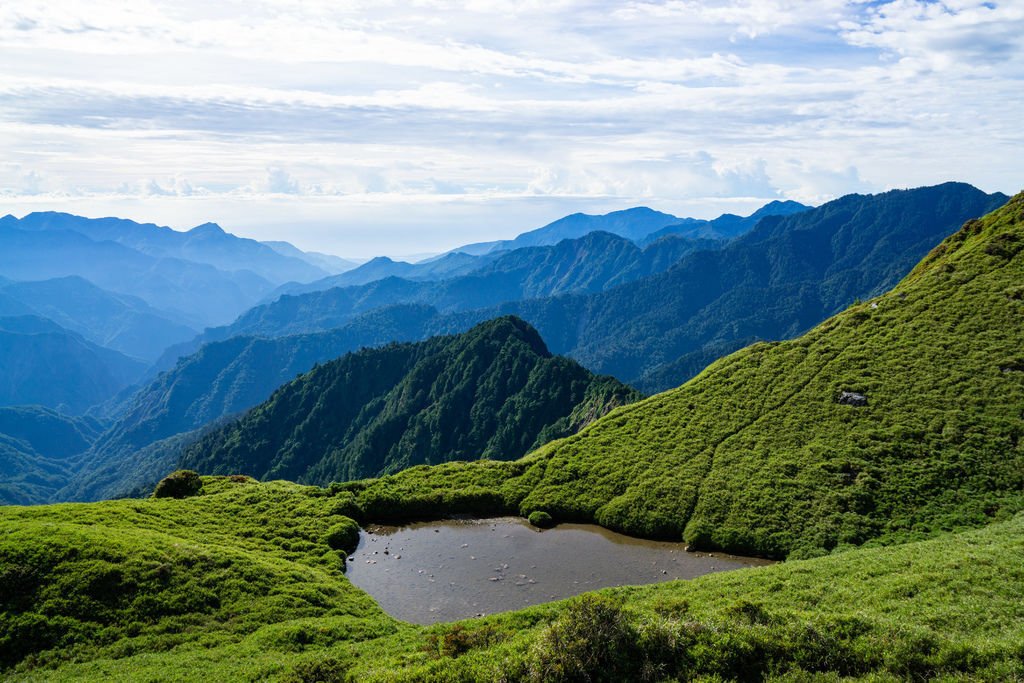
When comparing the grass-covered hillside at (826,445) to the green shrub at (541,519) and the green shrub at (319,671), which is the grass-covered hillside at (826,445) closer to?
the green shrub at (541,519)

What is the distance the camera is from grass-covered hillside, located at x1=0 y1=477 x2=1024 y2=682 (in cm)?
2030

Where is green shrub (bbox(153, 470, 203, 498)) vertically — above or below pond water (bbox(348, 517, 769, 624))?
below

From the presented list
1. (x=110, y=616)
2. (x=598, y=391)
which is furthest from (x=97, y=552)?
(x=598, y=391)

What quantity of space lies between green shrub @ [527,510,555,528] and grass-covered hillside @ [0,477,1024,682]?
1314 centimetres

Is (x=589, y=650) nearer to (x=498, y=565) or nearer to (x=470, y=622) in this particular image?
(x=470, y=622)

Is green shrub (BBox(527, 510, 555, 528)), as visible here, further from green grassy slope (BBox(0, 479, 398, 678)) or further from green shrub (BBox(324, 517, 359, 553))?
green grassy slope (BBox(0, 479, 398, 678))

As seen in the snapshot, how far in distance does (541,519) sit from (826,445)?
21324 millimetres

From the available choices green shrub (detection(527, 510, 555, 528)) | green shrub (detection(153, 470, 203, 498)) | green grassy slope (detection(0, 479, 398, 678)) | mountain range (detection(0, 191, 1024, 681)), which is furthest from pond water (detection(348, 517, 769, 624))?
green shrub (detection(153, 470, 203, 498))

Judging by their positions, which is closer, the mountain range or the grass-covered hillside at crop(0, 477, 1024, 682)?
the grass-covered hillside at crop(0, 477, 1024, 682)

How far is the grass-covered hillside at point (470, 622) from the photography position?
20.3 m

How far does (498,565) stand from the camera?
126 feet

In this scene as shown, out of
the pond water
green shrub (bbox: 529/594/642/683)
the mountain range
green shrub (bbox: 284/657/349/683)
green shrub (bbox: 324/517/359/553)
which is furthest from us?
green shrub (bbox: 324/517/359/553)

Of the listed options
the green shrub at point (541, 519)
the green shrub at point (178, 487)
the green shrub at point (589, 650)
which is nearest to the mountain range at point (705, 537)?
the green shrub at point (589, 650)

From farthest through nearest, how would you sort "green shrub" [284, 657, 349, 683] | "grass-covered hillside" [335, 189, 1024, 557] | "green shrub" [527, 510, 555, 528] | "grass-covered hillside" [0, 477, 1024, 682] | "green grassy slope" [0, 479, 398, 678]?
"green shrub" [527, 510, 555, 528]
"grass-covered hillside" [335, 189, 1024, 557]
"green grassy slope" [0, 479, 398, 678]
"green shrub" [284, 657, 349, 683]
"grass-covered hillside" [0, 477, 1024, 682]
